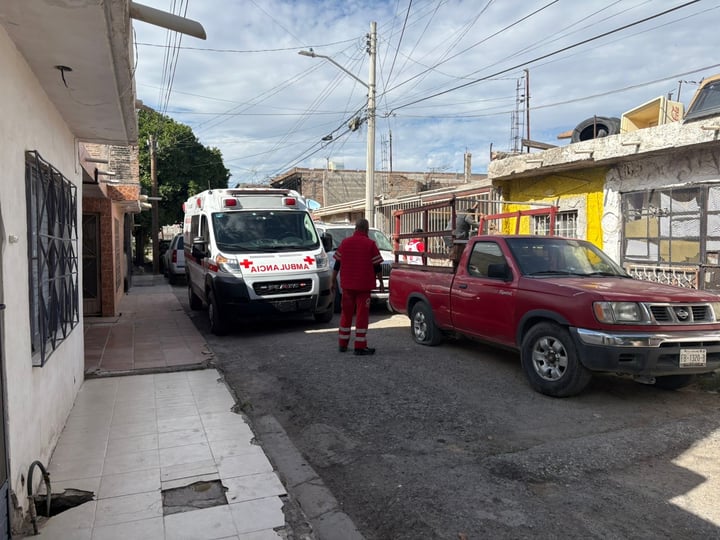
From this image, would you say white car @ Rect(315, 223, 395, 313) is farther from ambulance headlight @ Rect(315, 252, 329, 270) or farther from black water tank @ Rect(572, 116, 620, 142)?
black water tank @ Rect(572, 116, 620, 142)

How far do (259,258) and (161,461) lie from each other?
5.44m

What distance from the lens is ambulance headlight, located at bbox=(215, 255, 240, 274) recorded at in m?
9.20

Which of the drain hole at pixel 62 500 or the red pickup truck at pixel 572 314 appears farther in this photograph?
the red pickup truck at pixel 572 314

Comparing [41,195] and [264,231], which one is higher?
[41,195]

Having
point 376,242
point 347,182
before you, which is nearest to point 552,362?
point 376,242

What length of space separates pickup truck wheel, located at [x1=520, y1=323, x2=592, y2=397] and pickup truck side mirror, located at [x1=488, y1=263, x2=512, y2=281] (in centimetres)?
77

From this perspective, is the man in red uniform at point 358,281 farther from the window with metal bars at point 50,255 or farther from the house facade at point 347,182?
the house facade at point 347,182

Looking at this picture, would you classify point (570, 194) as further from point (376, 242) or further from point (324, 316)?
point (324, 316)

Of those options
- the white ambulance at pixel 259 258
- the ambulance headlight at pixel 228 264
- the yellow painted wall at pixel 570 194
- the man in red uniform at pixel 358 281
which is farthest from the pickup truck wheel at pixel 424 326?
the yellow painted wall at pixel 570 194

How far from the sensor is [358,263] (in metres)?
7.75

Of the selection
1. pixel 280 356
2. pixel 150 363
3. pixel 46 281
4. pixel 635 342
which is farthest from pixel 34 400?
pixel 635 342

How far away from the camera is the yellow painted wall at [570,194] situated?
11.5 metres

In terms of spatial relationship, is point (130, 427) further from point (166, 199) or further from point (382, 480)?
point (166, 199)

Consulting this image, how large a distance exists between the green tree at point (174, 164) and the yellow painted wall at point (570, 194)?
19742 millimetres
